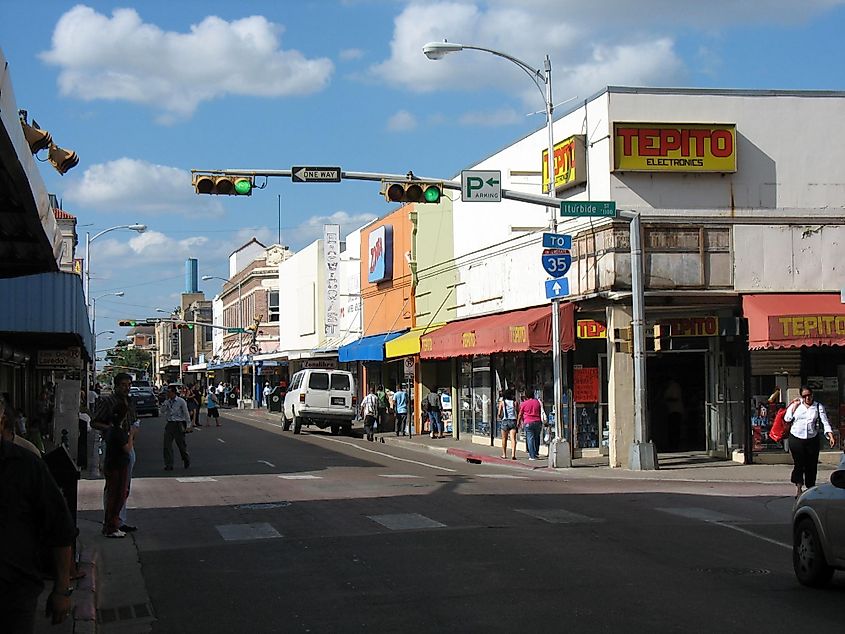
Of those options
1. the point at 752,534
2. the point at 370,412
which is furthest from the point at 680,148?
the point at 370,412

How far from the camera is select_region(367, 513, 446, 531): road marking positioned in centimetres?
1362

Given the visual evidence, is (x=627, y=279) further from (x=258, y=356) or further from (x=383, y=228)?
(x=258, y=356)

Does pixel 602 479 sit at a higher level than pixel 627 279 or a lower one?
lower

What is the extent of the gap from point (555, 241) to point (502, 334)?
4732mm

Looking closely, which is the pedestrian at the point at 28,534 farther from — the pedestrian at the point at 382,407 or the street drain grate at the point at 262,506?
the pedestrian at the point at 382,407

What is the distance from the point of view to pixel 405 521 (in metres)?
14.1

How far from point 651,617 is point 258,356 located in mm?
62983

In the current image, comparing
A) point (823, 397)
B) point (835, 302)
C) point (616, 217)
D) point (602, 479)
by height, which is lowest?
point (602, 479)

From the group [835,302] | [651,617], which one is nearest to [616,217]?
[835,302]

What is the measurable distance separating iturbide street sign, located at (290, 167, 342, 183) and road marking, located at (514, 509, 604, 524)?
7988 mm

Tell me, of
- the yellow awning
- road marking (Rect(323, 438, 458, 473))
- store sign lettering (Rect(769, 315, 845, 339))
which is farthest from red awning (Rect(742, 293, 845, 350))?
the yellow awning

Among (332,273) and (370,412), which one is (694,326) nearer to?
(370,412)

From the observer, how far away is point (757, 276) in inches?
971

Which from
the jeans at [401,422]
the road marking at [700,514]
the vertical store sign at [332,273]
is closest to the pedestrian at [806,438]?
the road marking at [700,514]
